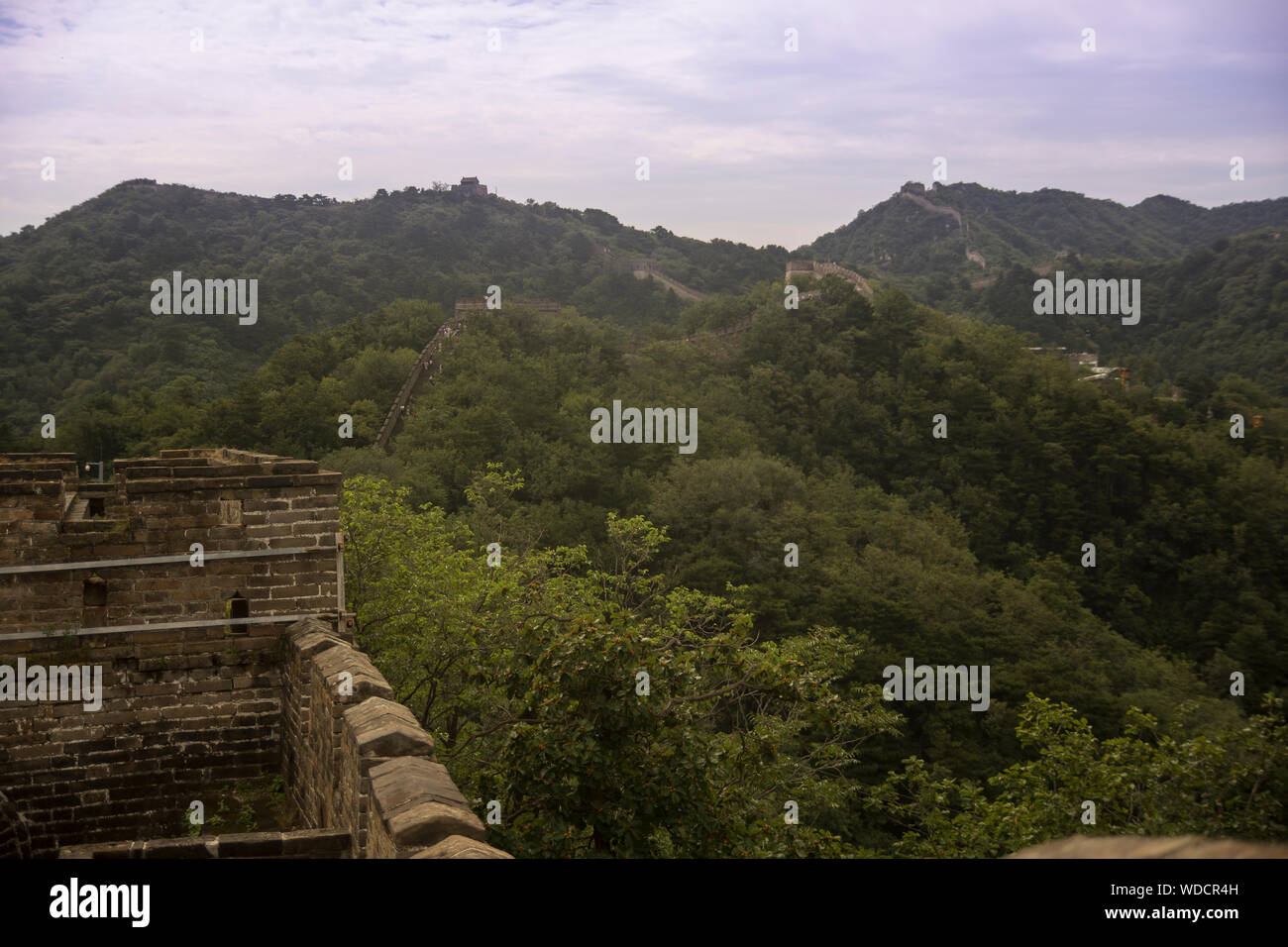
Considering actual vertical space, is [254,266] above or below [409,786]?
above

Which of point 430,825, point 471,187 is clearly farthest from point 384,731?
point 471,187

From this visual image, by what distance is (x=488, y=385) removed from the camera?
41.3 m

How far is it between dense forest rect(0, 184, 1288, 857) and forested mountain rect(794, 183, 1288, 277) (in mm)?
33308

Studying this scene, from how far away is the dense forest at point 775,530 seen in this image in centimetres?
816

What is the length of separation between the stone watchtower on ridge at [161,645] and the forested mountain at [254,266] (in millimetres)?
33868

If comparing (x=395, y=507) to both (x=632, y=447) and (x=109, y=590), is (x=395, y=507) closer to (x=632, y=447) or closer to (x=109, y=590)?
(x=109, y=590)

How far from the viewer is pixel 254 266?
69.9 metres

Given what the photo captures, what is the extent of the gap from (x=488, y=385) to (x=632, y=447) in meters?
6.84

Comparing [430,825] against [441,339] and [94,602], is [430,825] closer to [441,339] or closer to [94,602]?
[94,602]

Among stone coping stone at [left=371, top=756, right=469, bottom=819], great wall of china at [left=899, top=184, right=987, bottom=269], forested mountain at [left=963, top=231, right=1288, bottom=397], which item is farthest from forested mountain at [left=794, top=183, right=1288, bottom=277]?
stone coping stone at [left=371, top=756, right=469, bottom=819]

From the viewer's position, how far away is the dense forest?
26.8 ft

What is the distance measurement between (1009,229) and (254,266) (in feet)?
308

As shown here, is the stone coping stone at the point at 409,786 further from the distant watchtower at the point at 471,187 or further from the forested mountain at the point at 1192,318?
the distant watchtower at the point at 471,187
